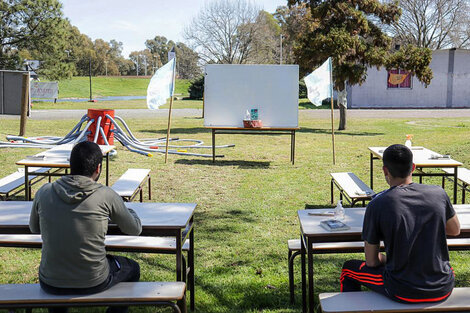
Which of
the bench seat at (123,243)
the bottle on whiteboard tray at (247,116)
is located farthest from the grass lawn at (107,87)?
the bench seat at (123,243)

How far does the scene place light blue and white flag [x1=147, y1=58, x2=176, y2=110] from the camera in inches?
449

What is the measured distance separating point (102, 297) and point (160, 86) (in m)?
8.89

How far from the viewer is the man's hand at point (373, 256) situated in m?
3.16

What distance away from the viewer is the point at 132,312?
4137 millimetres

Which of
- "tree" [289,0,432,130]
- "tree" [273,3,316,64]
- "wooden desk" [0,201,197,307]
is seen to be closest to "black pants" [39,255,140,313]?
"wooden desk" [0,201,197,307]

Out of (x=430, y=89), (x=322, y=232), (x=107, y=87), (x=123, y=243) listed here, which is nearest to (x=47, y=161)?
(x=123, y=243)

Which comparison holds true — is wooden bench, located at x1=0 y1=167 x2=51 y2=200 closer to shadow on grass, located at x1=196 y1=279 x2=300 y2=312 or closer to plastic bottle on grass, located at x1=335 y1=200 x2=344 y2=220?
shadow on grass, located at x1=196 y1=279 x2=300 y2=312

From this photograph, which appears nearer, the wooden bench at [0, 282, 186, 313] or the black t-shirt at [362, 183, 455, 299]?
the black t-shirt at [362, 183, 455, 299]

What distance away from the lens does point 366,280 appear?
332 centimetres

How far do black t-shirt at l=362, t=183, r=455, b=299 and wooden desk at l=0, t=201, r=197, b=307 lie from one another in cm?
143

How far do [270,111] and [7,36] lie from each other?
123ft

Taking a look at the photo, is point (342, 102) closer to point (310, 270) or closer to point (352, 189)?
point (352, 189)

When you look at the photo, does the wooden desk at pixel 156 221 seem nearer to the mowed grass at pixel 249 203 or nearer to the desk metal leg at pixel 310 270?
the mowed grass at pixel 249 203

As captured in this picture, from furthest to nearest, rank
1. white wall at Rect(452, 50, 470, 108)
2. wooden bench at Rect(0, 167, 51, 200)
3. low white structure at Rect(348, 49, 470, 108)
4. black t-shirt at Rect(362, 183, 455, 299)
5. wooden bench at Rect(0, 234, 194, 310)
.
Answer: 1. white wall at Rect(452, 50, 470, 108)
2. low white structure at Rect(348, 49, 470, 108)
3. wooden bench at Rect(0, 167, 51, 200)
4. wooden bench at Rect(0, 234, 194, 310)
5. black t-shirt at Rect(362, 183, 455, 299)
